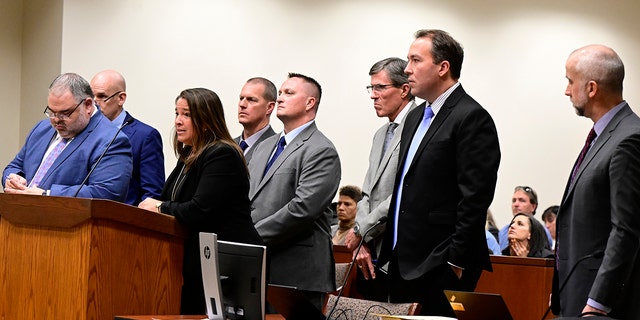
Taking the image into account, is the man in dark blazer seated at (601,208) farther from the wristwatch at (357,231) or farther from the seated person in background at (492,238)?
the seated person in background at (492,238)

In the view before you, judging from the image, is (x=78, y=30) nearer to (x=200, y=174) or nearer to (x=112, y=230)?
(x=200, y=174)

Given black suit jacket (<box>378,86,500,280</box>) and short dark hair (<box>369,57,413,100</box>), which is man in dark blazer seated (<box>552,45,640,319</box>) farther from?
short dark hair (<box>369,57,413,100</box>)

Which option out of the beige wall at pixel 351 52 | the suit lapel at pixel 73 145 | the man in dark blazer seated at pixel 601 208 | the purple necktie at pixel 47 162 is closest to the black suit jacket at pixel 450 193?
the man in dark blazer seated at pixel 601 208

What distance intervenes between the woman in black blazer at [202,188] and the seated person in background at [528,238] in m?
2.71

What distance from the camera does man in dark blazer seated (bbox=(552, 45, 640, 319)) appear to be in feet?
9.87

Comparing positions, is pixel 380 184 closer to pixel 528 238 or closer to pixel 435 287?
pixel 435 287

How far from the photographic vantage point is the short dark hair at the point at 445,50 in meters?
3.78

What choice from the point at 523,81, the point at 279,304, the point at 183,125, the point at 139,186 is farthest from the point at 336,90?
the point at 279,304

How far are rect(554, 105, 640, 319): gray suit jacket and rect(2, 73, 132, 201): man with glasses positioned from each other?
73.2 inches

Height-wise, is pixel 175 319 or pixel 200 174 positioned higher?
pixel 200 174

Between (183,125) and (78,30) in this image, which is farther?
(78,30)

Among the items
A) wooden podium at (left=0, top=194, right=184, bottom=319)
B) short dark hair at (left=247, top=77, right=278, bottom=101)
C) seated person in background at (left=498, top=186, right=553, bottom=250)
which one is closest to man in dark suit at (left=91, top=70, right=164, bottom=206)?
short dark hair at (left=247, top=77, right=278, bottom=101)

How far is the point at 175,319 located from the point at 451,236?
1097 millimetres

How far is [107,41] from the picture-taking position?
275 inches
